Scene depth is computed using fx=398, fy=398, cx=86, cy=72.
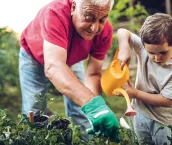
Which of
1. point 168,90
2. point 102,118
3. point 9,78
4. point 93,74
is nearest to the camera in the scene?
point 102,118

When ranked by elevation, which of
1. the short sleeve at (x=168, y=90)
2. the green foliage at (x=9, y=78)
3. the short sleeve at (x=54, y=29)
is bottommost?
the green foliage at (x=9, y=78)

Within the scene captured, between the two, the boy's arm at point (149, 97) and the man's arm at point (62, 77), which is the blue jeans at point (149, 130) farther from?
the man's arm at point (62, 77)

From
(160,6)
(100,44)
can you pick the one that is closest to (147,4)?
(160,6)

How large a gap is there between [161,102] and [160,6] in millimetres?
5789

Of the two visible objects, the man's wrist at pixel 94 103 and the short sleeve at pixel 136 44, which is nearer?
the man's wrist at pixel 94 103

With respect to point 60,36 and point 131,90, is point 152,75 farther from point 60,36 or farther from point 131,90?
point 60,36

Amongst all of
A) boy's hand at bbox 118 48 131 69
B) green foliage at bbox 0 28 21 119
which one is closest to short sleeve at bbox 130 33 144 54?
boy's hand at bbox 118 48 131 69

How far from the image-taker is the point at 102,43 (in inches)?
106

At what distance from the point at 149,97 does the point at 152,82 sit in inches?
3.9

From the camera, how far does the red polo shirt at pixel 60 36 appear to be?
226cm

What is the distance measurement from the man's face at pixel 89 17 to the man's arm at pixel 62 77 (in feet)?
0.68

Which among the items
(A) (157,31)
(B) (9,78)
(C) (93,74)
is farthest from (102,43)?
(B) (9,78)

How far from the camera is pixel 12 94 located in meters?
4.71

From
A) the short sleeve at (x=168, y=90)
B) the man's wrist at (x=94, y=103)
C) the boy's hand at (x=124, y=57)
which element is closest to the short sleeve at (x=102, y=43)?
the boy's hand at (x=124, y=57)
